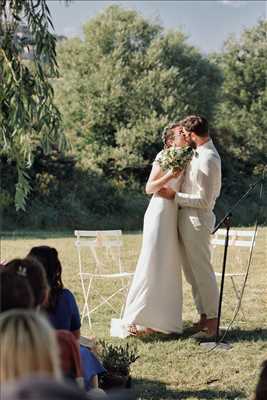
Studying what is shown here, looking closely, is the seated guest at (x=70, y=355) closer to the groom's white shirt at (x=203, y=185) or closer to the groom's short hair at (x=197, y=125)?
the groom's white shirt at (x=203, y=185)

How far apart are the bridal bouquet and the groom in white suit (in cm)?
9

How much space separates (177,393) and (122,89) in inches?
638

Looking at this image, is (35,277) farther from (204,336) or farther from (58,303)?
(204,336)

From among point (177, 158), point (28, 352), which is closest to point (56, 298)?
point (28, 352)

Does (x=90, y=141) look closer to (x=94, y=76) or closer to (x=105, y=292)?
(x=94, y=76)

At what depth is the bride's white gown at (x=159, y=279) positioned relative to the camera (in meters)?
5.28

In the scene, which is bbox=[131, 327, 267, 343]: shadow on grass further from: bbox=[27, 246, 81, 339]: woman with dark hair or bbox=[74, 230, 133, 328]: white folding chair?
bbox=[27, 246, 81, 339]: woman with dark hair

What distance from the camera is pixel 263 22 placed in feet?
64.2

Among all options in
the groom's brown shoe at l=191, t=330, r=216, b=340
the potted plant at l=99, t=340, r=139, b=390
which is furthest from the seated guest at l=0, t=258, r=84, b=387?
the groom's brown shoe at l=191, t=330, r=216, b=340

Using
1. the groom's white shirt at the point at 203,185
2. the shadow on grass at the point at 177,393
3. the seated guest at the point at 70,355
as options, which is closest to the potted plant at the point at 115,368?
the shadow on grass at the point at 177,393

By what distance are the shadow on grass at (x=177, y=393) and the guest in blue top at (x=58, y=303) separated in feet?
3.14

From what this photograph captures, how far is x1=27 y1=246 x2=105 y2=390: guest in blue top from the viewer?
2.88m

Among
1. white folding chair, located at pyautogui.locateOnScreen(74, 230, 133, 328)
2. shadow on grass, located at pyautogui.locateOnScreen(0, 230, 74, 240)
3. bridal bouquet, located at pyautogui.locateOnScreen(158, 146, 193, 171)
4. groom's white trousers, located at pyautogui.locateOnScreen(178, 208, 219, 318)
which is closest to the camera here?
bridal bouquet, located at pyautogui.locateOnScreen(158, 146, 193, 171)

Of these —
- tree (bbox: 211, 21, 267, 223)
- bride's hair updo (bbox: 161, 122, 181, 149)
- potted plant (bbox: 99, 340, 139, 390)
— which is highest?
tree (bbox: 211, 21, 267, 223)
